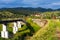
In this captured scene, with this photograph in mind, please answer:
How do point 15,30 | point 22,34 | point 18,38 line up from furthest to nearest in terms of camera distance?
point 15,30
point 22,34
point 18,38

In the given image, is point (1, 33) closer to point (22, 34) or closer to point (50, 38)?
point (22, 34)

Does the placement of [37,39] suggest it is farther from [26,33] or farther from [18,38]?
[26,33]

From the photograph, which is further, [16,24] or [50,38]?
[16,24]

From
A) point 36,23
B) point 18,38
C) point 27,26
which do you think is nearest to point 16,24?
point 27,26

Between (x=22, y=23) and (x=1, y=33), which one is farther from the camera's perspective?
(x=22, y=23)

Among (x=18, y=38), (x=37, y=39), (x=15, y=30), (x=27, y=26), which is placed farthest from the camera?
(x=27, y=26)

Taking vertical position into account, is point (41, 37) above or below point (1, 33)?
above

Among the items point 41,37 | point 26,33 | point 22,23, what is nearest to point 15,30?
point 26,33

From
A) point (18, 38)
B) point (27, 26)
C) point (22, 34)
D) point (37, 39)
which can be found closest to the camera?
point (37, 39)

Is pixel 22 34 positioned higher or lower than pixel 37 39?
lower
